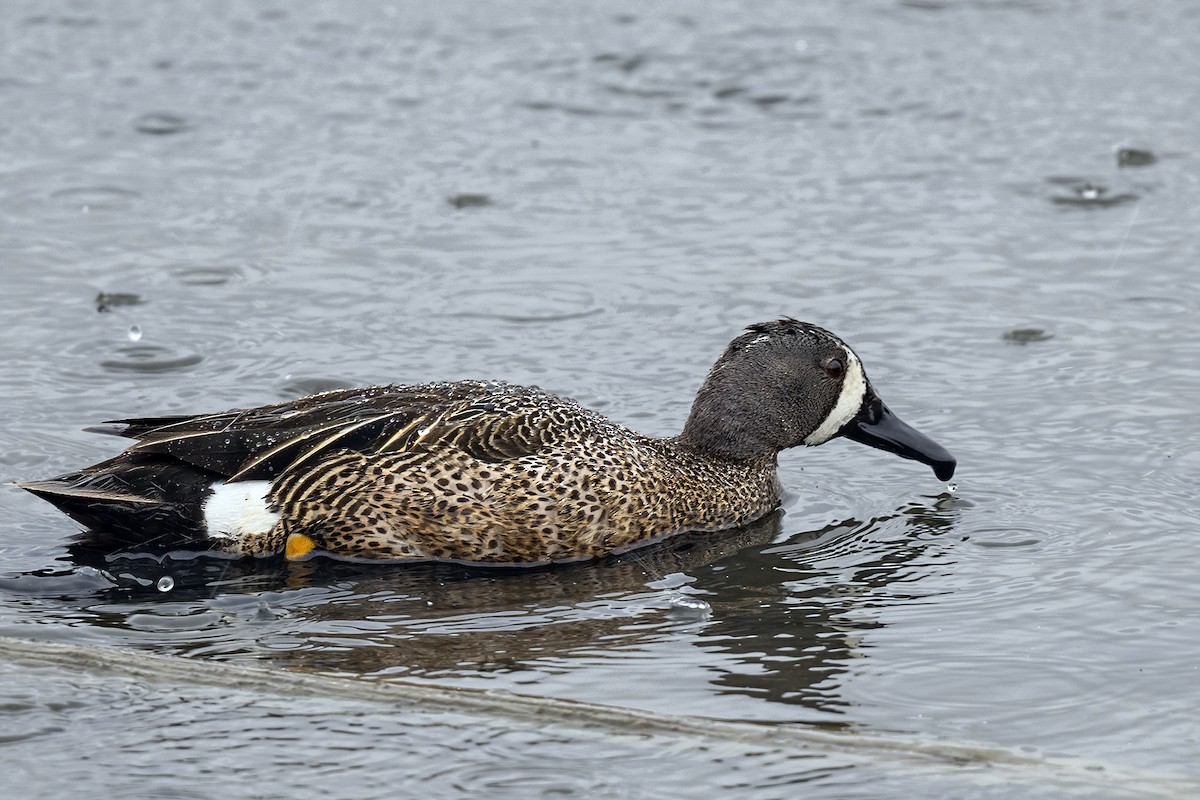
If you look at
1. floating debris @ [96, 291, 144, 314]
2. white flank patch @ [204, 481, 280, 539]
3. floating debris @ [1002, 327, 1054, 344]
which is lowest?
white flank patch @ [204, 481, 280, 539]

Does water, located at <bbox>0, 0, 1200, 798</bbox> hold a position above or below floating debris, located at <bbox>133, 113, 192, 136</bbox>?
below

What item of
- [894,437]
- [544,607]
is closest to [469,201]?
[894,437]

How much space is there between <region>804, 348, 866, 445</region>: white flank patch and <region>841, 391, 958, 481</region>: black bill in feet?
0.10

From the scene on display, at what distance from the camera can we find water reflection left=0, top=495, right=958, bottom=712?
6312 millimetres

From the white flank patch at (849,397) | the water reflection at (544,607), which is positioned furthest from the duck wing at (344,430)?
the white flank patch at (849,397)

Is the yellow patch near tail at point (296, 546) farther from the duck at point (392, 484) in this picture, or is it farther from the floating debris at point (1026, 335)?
the floating debris at point (1026, 335)

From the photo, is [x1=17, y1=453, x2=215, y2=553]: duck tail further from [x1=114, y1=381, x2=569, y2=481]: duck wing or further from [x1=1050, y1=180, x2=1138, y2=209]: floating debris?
[x1=1050, y1=180, x2=1138, y2=209]: floating debris

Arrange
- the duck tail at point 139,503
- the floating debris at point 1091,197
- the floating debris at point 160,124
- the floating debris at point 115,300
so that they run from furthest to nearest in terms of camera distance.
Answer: the floating debris at point 160,124 < the floating debris at point 1091,197 < the floating debris at point 115,300 < the duck tail at point 139,503

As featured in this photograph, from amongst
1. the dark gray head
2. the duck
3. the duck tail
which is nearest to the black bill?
the dark gray head

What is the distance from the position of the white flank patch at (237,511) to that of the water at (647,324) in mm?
162

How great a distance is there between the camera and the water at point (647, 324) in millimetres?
5848

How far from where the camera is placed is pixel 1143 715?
5855mm

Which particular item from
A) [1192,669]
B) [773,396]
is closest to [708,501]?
[773,396]

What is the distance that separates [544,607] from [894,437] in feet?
6.62
